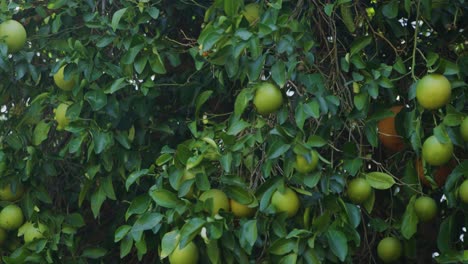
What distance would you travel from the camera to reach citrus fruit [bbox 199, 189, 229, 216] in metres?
2.32

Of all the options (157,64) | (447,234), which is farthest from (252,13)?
(447,234)

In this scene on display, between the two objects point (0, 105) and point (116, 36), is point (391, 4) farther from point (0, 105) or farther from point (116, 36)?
point (0, 105)

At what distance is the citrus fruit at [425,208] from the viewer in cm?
246

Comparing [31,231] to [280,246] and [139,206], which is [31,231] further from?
[280,246]

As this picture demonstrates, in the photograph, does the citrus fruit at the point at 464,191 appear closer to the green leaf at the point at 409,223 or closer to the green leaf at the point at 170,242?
the green leaf at the point at 409,223

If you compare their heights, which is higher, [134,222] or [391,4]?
[391,4]

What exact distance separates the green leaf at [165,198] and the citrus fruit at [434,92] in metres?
0.59

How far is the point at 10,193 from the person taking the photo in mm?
2812

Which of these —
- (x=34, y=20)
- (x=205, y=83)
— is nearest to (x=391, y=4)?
(x=205, y=83)

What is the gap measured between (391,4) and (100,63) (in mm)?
747

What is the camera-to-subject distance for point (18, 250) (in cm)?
273

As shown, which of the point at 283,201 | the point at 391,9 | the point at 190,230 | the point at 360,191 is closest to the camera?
the point at 190,230

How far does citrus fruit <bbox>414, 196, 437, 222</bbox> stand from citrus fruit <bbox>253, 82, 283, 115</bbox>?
0.41 meters

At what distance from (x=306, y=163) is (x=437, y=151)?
296 mm
